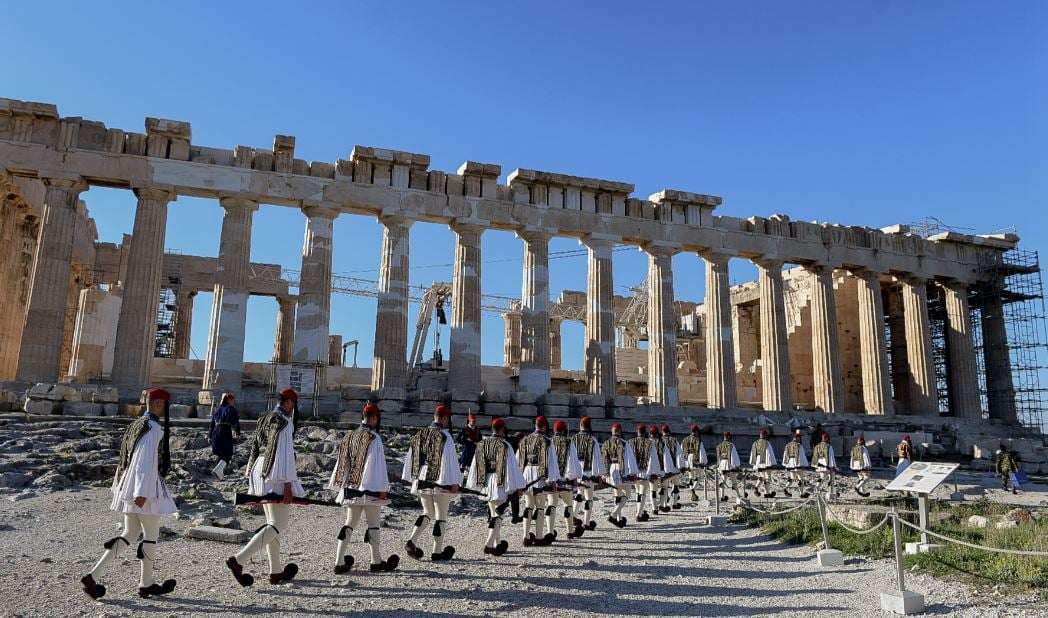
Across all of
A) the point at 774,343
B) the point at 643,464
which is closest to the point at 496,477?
the point at 643,464

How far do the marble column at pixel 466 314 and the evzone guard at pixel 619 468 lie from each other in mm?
12512

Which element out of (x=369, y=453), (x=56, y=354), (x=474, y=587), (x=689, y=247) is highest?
(x=689, y=247)

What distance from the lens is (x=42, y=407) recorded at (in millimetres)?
20391

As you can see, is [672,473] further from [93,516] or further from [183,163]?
[183,163]

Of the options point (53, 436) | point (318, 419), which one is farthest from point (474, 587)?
point (318, 419)

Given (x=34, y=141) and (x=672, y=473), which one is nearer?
(x=672, y=473)

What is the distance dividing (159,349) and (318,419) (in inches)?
907

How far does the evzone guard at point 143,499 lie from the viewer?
7.46m

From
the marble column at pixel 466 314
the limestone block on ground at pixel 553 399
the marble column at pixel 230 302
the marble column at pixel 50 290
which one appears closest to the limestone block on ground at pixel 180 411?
the marble column at pixel 230 302

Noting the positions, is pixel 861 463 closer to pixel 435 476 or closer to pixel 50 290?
pixel 435 476

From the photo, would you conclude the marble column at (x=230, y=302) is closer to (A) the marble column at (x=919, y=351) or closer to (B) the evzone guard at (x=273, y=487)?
(B) the evzone guard at (x=273, y=487)

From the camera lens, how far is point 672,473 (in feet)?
54.4

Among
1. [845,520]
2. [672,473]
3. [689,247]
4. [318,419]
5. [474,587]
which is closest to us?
[474,587]

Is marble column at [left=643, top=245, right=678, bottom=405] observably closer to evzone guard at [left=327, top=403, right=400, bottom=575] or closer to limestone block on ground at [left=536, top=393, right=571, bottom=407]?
limestone block on ground at [left=536, top=393, right=571, bottom=407]
